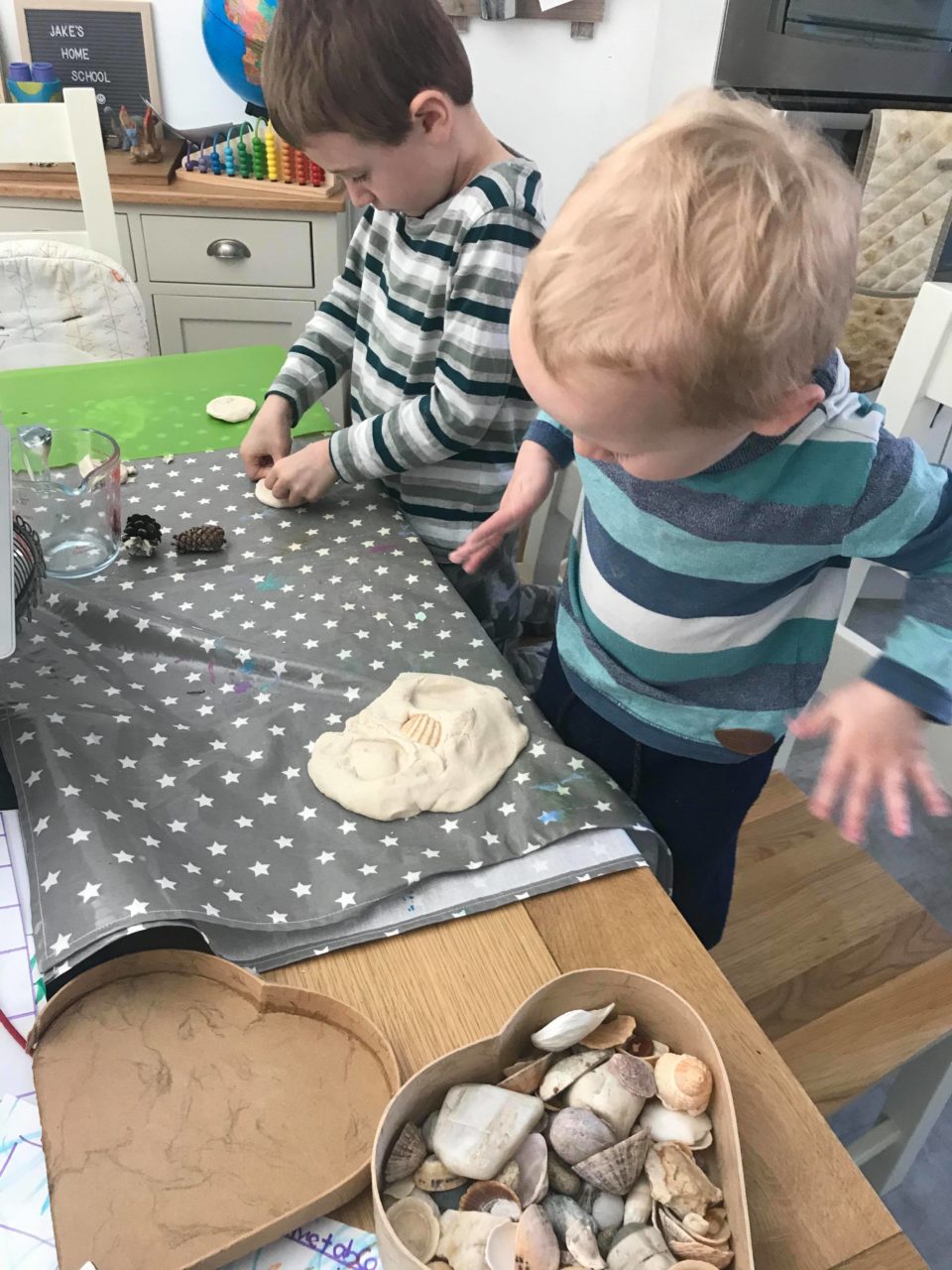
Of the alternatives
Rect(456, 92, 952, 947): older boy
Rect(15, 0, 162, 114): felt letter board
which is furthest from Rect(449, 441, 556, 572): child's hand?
Rect(15, 0, 162, 114): felt letter board

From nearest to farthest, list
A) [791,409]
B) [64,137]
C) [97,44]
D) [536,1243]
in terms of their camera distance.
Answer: [536,1243], [791,409], [64,137], [97,44]

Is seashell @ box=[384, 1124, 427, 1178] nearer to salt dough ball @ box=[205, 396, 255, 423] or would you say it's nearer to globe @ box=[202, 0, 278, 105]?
salt dough ball @ box=[205, 396, 255, 423]

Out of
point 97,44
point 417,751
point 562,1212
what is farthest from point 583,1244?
point 97,44

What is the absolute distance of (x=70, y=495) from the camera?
0.88 meters

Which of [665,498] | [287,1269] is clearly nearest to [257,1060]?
[287,1269]

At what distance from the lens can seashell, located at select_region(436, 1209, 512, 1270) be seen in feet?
1.27

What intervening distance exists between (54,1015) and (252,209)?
1.95 metres

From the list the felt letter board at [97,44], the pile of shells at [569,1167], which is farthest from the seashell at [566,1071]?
the felt letter board at [97,44]

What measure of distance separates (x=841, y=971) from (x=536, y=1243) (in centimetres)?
68

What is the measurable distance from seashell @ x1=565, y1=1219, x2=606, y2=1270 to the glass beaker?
664 mm

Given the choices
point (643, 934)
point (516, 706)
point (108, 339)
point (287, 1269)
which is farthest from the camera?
point (108, 339)

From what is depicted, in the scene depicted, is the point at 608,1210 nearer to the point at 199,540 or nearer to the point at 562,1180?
the point at 562,1180

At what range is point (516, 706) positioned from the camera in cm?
70

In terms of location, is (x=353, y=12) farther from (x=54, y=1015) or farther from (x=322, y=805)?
(x=54, y=1015)
